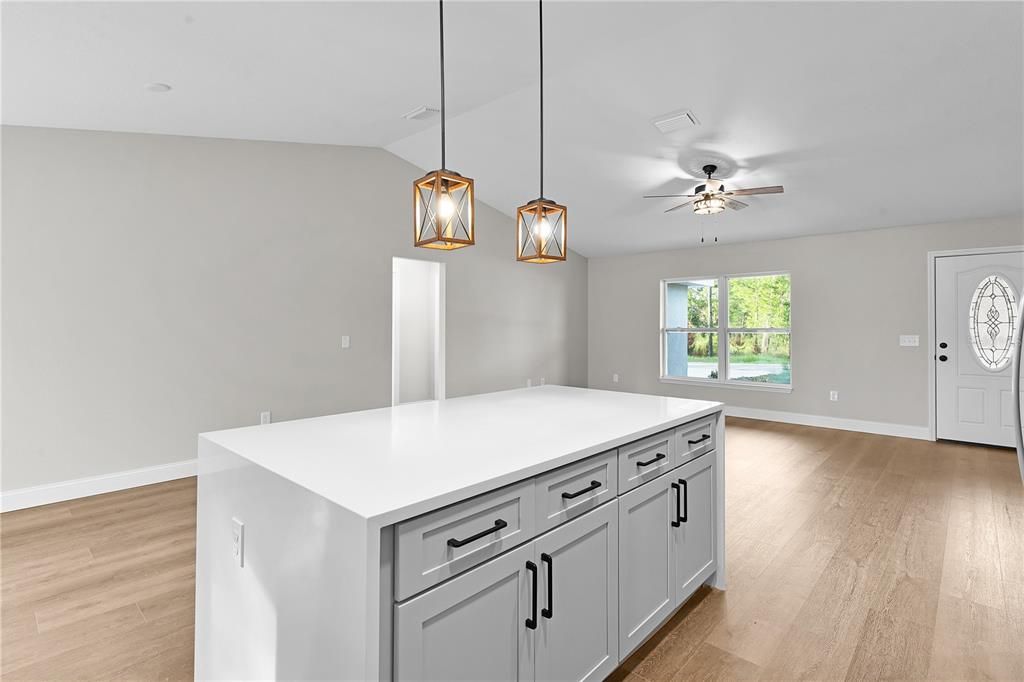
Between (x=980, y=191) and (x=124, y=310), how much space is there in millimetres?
7030

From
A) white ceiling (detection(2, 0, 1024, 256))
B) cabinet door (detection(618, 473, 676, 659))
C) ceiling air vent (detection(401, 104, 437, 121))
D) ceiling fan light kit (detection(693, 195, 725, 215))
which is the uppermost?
ceiling air vent (detection(401, 104, 437, 121))

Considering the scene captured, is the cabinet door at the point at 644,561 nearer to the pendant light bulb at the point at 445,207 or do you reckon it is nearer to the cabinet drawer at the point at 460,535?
the cabinet drawer at the point at 460,535

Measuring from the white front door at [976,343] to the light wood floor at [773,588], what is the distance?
52.2 inches

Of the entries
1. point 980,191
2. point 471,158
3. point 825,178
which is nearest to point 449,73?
point 471,158

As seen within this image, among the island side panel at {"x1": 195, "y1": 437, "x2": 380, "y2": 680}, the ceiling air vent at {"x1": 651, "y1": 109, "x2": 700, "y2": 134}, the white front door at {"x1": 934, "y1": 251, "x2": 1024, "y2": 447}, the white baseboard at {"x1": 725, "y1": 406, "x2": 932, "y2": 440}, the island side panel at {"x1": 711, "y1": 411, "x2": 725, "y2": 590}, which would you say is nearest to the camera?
the island side panel at {"x1": 195, "y1": 437, "x2": 380, "y2": 680}

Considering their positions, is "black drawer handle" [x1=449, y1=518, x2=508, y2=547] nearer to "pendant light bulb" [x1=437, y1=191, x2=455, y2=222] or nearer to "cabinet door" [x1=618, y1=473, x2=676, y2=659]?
"cabinet door" [x1=618, y1=473, x2=676, y2=659]

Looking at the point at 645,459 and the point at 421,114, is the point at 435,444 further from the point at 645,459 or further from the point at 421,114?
the point at 421,114

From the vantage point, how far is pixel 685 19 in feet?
9.14

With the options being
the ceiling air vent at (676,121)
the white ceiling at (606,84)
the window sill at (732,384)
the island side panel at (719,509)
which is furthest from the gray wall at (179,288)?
the window sill at (732,384)

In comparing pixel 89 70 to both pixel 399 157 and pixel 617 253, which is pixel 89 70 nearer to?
pixel 399 157

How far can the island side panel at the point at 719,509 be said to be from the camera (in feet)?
7.47

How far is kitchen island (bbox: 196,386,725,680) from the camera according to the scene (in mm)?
1005

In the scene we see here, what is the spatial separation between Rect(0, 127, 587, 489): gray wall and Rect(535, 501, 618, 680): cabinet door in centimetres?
367

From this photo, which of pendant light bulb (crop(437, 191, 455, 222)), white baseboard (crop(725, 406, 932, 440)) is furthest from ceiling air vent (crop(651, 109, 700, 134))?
white baseboard (crop(725, 406, 932, 440))
